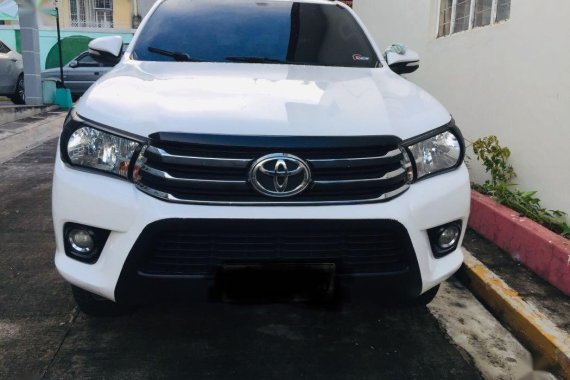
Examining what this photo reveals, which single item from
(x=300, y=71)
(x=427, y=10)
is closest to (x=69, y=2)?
(x=427, y=10)

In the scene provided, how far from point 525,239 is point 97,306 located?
251 centimetres

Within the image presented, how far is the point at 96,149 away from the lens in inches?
89.0

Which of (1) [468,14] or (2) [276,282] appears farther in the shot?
(1) [468,14]

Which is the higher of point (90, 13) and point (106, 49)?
point (90, 13)

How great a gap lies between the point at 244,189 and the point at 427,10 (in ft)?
15.5

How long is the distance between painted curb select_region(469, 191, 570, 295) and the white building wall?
0.93 feet

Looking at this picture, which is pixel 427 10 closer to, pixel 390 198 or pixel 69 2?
pixel 390 198

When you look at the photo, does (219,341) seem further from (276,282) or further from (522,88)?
(522,88)

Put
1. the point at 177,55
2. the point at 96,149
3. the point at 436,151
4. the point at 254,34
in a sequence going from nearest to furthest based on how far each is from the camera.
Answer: the point at 96,149 → the point at 436,151 → the point at 177,55 → the point at 254,34

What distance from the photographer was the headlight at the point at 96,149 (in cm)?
220

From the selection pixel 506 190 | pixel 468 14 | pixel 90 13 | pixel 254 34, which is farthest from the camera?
pixel 90 13

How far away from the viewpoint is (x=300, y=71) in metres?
3.03

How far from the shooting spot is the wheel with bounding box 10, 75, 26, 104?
11521 millimetres

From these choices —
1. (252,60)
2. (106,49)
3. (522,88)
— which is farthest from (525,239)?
(106,49)
